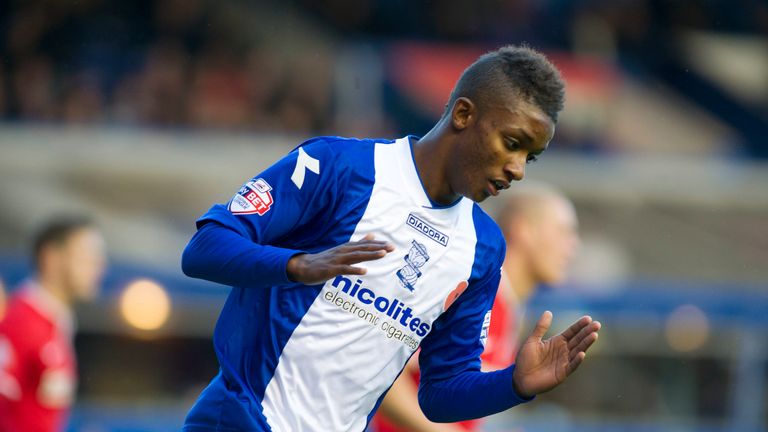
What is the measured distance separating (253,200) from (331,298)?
16.2 inches

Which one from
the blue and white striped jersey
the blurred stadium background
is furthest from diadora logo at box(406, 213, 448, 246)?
the blurred stadium background

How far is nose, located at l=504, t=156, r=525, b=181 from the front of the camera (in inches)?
136

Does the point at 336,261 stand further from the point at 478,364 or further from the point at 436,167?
the point at 478,364

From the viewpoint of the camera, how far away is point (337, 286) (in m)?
3.57

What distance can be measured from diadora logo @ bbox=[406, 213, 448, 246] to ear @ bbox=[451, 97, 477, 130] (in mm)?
309

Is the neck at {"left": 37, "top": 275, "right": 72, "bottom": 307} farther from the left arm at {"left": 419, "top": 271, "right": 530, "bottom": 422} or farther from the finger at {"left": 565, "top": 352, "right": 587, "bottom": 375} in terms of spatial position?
the finger at {"left": 565, "top": 352, "right": 587, "bottom": 375}

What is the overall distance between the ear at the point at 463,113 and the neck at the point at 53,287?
4.52 meters

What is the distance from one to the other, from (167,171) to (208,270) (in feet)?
31.9

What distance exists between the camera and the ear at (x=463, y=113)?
3.56 meters

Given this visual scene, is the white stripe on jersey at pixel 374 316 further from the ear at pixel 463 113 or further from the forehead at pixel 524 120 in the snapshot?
the forehead at pixel 524 120

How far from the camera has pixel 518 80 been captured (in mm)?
3480

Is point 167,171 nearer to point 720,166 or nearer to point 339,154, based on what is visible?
point 720,166

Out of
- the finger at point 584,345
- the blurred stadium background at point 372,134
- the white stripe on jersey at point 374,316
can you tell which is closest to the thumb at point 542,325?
the finger at point 584,345

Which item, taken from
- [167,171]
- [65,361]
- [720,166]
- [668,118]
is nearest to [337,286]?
[65,361]
